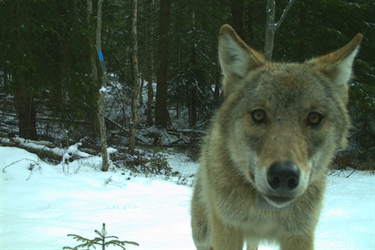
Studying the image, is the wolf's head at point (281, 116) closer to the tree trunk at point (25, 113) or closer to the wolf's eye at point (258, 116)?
the wolf's eye at point (258, 116)

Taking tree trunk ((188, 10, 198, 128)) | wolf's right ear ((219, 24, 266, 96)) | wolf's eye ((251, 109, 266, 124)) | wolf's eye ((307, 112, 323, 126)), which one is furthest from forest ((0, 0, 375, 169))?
wolf's eye ((251, 109, 266, 124))

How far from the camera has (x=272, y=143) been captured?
243 centimetres

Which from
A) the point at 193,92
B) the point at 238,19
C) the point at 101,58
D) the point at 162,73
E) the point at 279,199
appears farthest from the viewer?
the point at 193,92

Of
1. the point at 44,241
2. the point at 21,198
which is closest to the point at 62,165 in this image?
the point at 21,198

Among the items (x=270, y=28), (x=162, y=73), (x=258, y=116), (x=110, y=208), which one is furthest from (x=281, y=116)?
(x=162, y=73)

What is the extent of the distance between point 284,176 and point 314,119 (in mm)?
674

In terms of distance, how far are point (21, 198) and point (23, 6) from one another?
572 cm

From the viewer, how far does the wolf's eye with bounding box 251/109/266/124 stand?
2672mm

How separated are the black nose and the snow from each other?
7.62 ft

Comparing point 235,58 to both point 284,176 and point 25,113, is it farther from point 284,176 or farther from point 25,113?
point 25,113

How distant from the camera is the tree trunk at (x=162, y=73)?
18469mm

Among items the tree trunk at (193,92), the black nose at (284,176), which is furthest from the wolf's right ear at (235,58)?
the tree trunk at (193,92)

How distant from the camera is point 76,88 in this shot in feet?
36.0

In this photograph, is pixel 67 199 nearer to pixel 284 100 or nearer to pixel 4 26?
pixel 284 100
